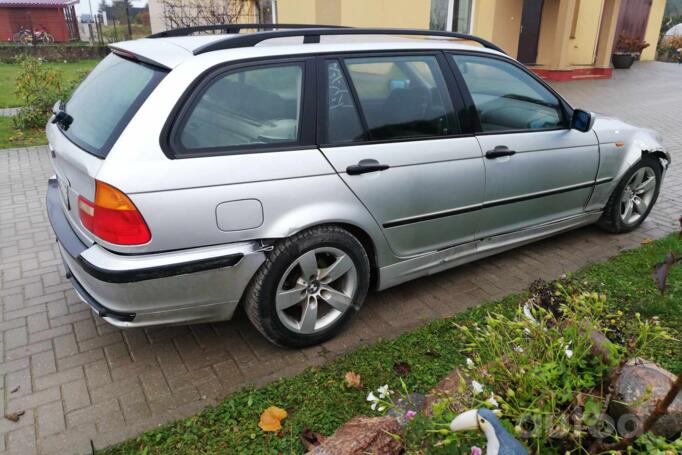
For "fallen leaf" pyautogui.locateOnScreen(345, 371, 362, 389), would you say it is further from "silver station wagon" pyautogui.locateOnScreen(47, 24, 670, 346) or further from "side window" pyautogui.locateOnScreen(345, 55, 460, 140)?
"side window" pyautogui.locateOnScreen(345, 55, 460, 140)

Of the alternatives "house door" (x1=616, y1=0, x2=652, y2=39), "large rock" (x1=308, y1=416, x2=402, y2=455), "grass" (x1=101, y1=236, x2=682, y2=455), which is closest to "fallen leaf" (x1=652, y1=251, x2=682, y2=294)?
"large rock" (x1=308, y1=416, x2=402, y2=455)

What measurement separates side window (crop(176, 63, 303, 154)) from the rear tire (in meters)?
3.13

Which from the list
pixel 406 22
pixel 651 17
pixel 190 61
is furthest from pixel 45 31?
pixel 190 61

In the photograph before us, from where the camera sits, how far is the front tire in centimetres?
290

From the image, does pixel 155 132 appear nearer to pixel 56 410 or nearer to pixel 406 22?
pixel 56 410

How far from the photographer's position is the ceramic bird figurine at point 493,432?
1.53m

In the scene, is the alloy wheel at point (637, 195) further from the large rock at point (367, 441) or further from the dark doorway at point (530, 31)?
the dark doorway at point (530, 31)

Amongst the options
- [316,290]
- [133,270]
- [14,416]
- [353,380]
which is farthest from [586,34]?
[14,416]

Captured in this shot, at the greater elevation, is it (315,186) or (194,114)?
(194,114)

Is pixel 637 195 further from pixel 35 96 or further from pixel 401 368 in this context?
pixel 35 96

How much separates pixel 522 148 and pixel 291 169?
71.2 inches

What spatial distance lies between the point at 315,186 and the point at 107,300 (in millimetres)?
1205

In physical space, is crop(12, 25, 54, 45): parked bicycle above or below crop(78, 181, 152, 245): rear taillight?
below

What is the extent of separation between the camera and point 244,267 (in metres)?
2.80
